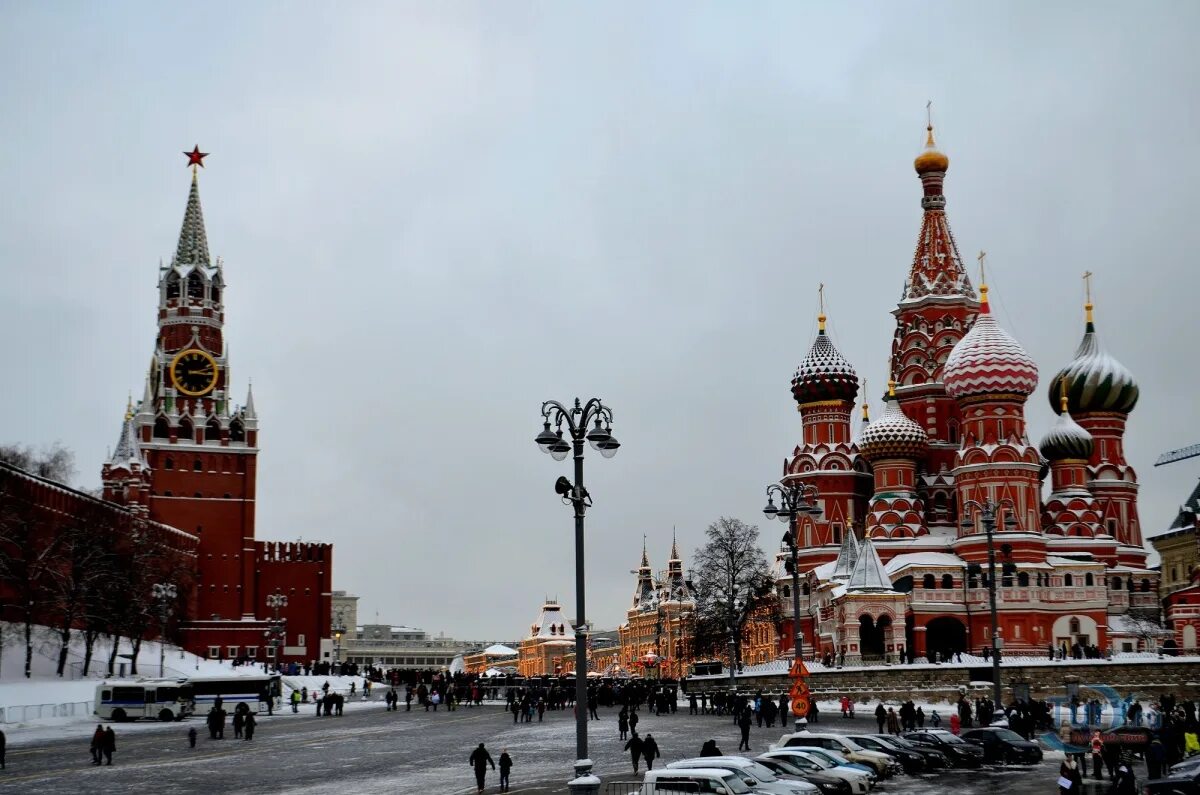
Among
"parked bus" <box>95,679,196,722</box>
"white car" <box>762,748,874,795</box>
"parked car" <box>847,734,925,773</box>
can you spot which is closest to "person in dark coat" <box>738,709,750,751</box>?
"parked car" <box>847,734,925,773</box>

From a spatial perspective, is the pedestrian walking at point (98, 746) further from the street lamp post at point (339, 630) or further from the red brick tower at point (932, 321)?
the street lamp post at point (339, 630)

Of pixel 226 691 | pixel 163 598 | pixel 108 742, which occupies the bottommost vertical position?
pixel 108 742

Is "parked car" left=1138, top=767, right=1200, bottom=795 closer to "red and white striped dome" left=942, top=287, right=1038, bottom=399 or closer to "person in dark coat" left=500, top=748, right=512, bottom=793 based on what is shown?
"person in dark coat" left=500, top=748, right=512, bottom=793

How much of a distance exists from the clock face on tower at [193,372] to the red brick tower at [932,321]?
47753 millimetres

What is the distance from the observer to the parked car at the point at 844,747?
27594 millimetres

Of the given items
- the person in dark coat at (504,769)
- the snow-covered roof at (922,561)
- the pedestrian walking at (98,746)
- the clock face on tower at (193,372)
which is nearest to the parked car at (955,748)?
the person in dark coat at (504,769)

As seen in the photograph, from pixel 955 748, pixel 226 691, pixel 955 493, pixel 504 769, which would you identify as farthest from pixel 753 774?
pixel 955 493

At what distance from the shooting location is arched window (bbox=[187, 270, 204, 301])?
331 ft

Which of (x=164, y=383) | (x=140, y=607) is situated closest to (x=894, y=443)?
(x=140, y=607)

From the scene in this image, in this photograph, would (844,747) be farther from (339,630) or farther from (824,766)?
(339,630)

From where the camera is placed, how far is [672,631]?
149625 millimetres

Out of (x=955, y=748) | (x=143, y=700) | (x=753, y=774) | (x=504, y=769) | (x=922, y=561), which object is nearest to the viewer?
(x=753, y=774)

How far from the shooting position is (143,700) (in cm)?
4906

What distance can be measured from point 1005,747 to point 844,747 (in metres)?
5.58
